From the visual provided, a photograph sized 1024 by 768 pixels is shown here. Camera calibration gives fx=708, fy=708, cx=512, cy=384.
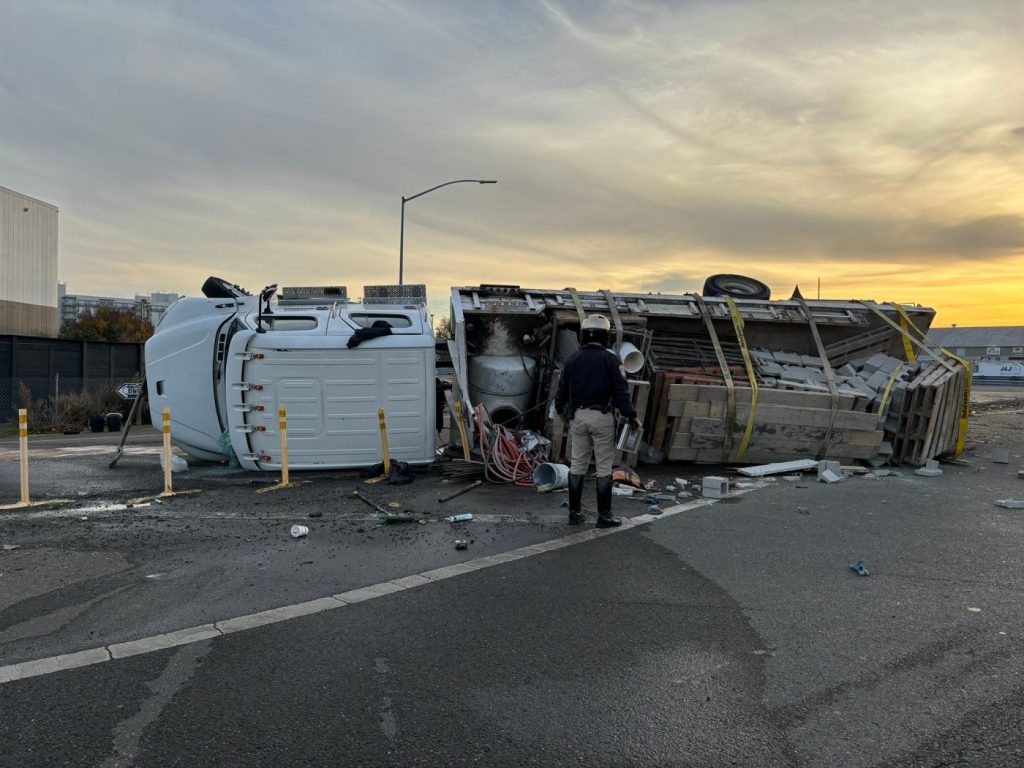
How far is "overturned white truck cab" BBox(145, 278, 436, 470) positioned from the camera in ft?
30.4

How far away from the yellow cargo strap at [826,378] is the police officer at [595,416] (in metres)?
4.47

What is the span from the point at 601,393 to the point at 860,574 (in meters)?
2.72

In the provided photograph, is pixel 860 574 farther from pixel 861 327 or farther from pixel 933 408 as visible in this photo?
pixel 861 327

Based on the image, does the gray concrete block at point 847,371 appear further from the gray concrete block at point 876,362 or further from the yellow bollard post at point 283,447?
the yellow bollard post at point 283,447

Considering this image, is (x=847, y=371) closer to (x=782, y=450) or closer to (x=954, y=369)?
(x=954, y=369)

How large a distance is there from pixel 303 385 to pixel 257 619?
17.6 ft

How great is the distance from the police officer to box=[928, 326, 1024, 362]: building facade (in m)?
95.2

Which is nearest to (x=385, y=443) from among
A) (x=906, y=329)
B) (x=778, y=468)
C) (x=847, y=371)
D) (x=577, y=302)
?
(x=577, y=302)

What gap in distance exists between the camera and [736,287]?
13.1m

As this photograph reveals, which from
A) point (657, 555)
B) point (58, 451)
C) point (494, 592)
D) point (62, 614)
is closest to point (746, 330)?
point (657, 555)

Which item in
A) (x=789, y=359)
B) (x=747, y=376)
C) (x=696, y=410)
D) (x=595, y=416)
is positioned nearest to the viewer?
(x=595, y=416)

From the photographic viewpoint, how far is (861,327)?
12.1 meters

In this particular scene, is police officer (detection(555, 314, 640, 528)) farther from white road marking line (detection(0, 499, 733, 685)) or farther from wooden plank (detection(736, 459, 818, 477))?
wooden plank (detection(736, 459, 818, 477))

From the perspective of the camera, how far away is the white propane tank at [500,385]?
10562 mm
